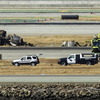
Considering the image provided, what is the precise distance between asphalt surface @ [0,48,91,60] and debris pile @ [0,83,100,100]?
10.6 metres

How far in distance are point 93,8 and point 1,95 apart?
175 feet

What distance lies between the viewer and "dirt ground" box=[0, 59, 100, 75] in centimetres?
3575

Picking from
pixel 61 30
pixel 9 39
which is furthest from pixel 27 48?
pixel 61 30

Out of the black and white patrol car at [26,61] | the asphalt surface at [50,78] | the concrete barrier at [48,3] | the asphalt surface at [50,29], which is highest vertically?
the concrete barrier at [48,3]

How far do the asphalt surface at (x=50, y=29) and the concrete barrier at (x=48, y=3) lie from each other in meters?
26.6

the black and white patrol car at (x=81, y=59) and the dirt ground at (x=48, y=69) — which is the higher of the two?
the black and white patrol car at (x=81, y=59)

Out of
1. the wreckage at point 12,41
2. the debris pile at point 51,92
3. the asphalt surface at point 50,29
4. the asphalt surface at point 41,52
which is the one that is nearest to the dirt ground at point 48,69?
the asphalt surface at point 41,52

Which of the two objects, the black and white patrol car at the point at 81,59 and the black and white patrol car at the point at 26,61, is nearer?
the black and white patrol car at the point at 81,59

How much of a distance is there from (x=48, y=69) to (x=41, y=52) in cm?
638

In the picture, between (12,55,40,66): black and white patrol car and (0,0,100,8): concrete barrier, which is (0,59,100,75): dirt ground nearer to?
(12,55,40,66): black and white patrol car

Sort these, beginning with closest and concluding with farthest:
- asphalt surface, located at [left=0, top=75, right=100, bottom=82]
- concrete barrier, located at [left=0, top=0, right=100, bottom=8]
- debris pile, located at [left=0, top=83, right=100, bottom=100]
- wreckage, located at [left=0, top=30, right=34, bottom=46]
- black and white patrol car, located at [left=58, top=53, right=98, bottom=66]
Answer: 1. debris pile, located at [left=0, top=83, right=100, bottom=100]
2. asphalt surface, located at [left=0, top=75, right=100, bottom=82]
3. black and white patrol car, located at [left=58, top=53, right=98, bottom=66]
4. wreckage, located at [left=0, top=30, right=34, bottom=46]
5. concrete barrier, located at [left=0, top=0, right=100, bottom=8]

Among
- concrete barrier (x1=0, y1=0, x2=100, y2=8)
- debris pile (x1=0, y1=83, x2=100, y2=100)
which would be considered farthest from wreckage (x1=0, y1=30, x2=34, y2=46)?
concrete barrier (x1=0, y1=0, x2=100, y2=8)

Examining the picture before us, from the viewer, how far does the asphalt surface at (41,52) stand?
137 feet

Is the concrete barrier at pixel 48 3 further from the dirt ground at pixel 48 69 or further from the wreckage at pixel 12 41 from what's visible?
the dirt ground at pixel 48 69
